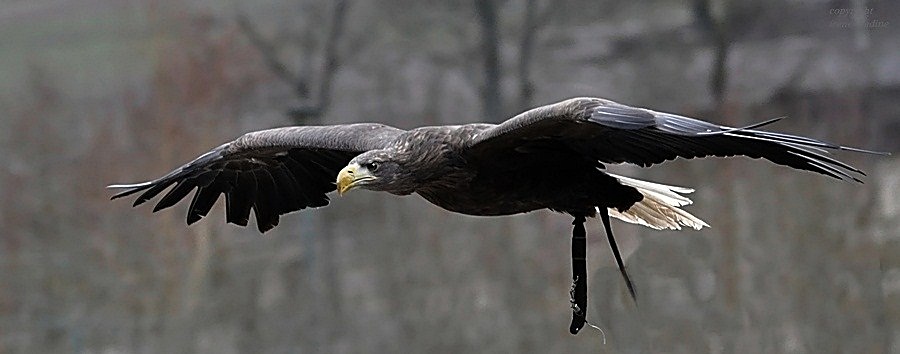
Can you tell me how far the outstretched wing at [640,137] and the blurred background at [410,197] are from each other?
8.92 feet

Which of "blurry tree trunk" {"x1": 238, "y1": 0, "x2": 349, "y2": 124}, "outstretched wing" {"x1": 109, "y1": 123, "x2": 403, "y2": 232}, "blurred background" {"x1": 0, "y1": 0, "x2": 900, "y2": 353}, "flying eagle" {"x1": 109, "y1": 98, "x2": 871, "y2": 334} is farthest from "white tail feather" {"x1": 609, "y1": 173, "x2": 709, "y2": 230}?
"blurry tree trunk" {"x1": 238, "y1": 0, "x2": 349, "y2": 124}

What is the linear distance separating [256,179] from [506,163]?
41.7 inches

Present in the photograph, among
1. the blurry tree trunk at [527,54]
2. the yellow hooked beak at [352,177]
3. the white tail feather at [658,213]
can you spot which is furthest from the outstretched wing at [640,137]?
the blurry tree trunk at [527,54]

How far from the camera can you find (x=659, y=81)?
6.29 meters

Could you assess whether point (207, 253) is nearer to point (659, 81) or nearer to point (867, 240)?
point (659, 81)

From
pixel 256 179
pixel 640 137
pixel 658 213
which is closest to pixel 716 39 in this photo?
pixel 658 213

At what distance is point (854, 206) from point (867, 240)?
0.18 m

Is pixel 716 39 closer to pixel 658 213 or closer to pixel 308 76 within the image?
pixel 308 76

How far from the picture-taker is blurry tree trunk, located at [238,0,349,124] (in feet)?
21.4

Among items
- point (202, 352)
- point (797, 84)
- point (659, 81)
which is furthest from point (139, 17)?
point (797, 84)

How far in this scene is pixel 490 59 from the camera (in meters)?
6.37

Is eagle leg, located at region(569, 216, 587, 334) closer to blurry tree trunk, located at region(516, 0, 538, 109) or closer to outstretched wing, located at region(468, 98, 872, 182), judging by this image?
outstretched wing, located at region(468, 98, 872, 182)

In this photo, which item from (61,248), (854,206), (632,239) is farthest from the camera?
(61,248)

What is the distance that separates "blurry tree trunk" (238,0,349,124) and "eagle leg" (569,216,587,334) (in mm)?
3139
